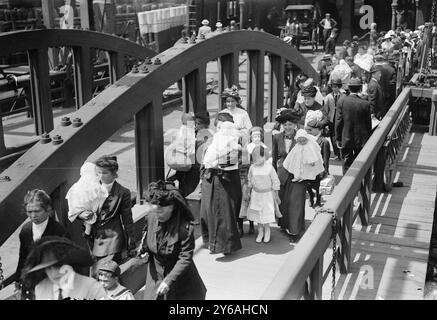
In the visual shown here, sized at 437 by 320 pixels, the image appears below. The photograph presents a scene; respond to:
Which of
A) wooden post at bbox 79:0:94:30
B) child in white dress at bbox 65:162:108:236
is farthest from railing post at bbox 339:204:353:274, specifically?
wooden post at bbox 79:0:94:30

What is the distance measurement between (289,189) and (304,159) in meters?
0.36

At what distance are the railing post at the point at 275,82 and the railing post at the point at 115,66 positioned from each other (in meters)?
3.03

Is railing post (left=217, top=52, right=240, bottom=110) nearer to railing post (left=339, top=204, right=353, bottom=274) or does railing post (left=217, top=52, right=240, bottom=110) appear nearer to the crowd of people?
the crowd of people

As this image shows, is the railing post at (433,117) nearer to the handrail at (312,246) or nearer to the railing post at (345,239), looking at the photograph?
the handrail at (312,246)

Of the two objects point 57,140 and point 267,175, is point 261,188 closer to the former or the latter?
point 267,175

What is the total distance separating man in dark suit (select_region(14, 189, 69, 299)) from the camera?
155 inches

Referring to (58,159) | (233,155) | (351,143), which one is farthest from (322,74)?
(58,159)

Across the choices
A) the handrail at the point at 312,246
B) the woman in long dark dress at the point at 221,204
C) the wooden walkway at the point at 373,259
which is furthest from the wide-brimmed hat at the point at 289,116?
the wooden walkway at the point at 373,259

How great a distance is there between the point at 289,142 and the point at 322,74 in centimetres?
635

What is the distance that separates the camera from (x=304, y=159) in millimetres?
6211

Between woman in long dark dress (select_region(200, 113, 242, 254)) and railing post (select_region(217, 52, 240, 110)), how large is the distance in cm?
339

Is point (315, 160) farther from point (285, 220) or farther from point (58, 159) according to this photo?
point (58, 159)

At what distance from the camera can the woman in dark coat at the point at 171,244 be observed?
4.03 metres

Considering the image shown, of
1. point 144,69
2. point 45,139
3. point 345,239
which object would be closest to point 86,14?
point 144,69
